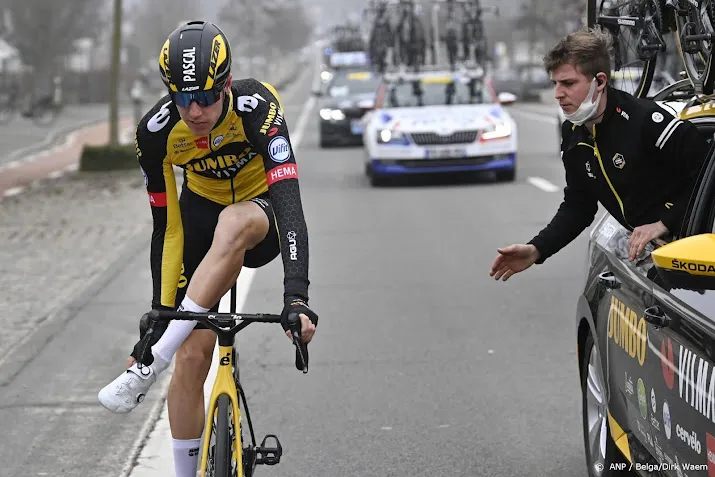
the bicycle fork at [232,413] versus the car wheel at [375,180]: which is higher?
the bicycle fork at [232,413]

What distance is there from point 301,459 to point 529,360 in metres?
2.40

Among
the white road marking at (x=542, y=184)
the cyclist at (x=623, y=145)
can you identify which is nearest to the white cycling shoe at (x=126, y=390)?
the cyclist at (x=623, y=145)

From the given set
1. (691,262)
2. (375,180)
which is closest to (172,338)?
(691,262)

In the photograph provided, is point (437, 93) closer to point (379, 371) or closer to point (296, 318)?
point (379, 371)

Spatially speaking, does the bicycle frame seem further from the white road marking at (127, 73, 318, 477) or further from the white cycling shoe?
the white road marking at (127, 73, 318, 477)

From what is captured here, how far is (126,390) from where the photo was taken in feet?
14.5

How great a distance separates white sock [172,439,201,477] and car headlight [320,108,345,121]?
26.0 m

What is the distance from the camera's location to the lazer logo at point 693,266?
3.50 metres

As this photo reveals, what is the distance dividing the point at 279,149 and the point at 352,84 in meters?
27.6

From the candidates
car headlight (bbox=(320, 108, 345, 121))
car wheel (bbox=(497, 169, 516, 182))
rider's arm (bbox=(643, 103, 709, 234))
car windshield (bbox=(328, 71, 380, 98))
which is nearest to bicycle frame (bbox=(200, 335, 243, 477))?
rider's arm (bbox=(643, 103, 709, 234))

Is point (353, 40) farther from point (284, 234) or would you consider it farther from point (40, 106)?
point (284, 234)

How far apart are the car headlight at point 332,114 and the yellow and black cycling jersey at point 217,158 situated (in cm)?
2578

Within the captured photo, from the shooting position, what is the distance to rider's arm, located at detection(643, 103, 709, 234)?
15.3 ft

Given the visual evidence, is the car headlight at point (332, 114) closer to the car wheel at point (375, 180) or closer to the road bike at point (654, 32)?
the car wheel at point (375, 180)
